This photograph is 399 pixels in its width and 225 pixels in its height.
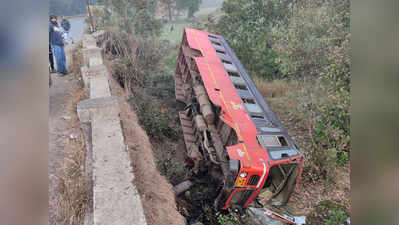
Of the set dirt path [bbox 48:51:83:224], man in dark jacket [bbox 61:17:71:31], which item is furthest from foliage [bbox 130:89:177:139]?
man in dark jacket [bbox 61:17:71:31]

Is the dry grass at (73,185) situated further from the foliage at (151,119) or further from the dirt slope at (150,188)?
the foliage at (151,119)

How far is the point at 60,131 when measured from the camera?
206 inches

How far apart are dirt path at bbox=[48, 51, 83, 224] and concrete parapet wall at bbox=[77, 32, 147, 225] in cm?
50

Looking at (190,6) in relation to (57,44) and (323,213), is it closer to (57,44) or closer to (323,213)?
(57,44)

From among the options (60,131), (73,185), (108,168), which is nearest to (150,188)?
(108,168)

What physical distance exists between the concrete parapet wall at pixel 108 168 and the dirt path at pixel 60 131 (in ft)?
1.64

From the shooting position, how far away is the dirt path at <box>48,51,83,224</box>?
145 inches

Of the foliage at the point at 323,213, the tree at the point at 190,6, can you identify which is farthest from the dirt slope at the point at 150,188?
the tree at the point at 190,6

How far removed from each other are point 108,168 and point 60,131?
241 centimetres

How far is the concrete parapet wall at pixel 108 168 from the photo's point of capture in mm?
2937

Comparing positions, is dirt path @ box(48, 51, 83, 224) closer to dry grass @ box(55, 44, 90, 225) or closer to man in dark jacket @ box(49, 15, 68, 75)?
dry grass @ box(55, 44, 90, 225)
